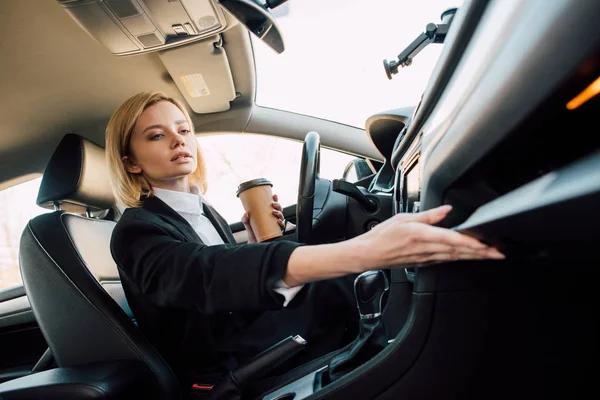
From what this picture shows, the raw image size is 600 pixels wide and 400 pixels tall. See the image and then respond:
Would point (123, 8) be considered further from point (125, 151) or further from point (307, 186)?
point (307, 186)

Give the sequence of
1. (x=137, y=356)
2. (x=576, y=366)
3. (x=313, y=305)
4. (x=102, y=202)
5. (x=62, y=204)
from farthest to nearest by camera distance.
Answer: (x=102, y=202), (x=62, y=204), (x=313, y=305), (x=137, y=356), (x=576, y=366)

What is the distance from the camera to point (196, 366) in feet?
3.76

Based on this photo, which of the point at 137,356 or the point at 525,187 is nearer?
the point at 525,187

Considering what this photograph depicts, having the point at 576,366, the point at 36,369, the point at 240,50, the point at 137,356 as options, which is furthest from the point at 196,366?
the point at 240,50

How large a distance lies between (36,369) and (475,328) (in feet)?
6.62

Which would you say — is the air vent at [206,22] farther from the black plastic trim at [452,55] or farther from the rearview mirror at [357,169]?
the black plastic trim at [452,55]

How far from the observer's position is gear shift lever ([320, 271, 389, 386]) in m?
0.85

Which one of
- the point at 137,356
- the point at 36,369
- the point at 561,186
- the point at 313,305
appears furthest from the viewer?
the point at 36,369

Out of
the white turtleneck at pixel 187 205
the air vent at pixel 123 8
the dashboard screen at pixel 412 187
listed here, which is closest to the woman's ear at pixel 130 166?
the white turtleneck at pixel 187 205

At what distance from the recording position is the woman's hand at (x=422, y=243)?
0.50m

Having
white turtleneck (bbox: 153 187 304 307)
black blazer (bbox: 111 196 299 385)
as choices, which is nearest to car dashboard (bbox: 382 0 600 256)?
black blazer (bbox: 111 196 299 385)

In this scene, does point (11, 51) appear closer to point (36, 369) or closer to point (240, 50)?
point (240, 50)

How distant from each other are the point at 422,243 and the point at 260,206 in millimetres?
697

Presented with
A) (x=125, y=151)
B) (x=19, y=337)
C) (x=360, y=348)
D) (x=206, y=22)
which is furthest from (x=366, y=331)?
(x=19, y=337)
